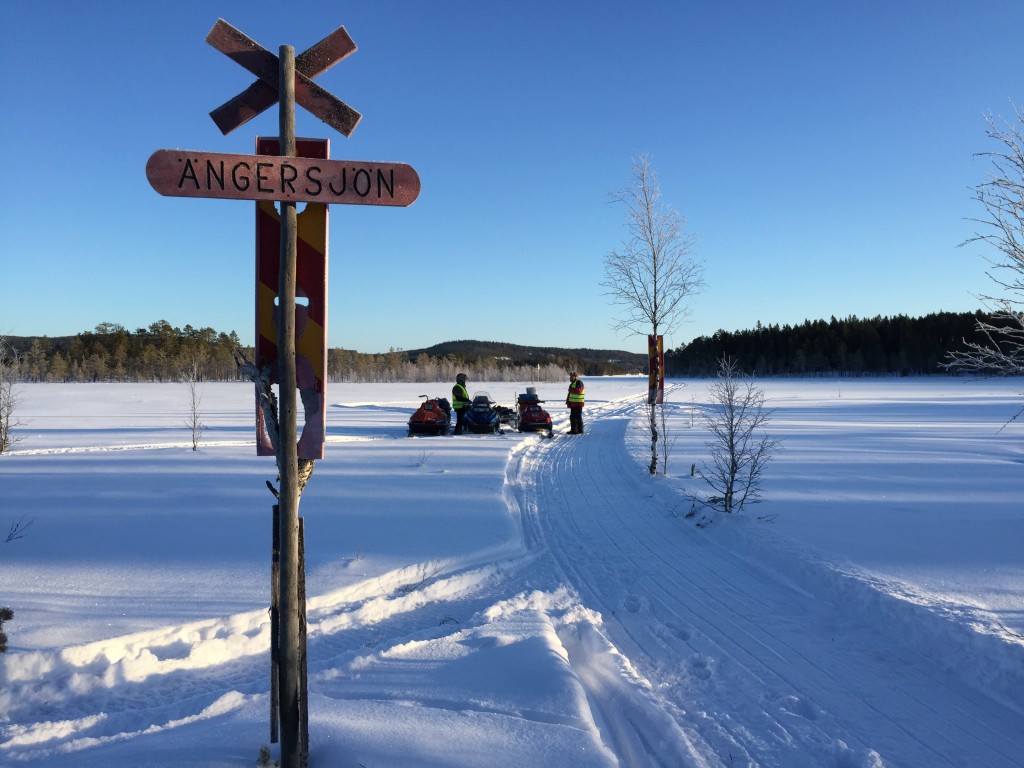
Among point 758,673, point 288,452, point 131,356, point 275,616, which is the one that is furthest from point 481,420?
point 131,356

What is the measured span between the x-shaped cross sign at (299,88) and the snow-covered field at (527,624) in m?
2.65

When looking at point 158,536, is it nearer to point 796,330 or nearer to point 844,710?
point 844,710

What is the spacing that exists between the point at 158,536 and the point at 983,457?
611 inches

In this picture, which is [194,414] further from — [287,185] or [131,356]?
[131,356]

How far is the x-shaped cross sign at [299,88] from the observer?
8.09ft

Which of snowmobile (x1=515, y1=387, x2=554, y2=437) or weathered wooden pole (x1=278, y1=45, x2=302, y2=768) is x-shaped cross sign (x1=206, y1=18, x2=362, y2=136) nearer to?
weathered wooden pole (x1=278, y1=45, x2=302, y2=768)

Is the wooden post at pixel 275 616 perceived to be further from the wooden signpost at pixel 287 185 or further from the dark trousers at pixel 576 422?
the dark trousers at pixel 576 422

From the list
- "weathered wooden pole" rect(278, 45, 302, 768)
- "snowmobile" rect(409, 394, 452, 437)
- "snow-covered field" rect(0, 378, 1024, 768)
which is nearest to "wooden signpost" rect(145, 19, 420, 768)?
"weathered wooden pole" rect(278, 45, 302, 768)

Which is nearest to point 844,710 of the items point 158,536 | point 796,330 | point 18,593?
point 18,593

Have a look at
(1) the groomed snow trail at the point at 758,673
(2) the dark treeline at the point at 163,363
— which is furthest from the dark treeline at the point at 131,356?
(1) the groomed snow trail at the point at 758,673

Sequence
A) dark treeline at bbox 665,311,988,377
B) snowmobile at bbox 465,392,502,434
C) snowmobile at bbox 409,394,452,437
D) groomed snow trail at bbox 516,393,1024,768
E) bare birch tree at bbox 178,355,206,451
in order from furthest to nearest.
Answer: dark treeline at bbox 665,311,988,377
snowmobile at bbox 465,392,502,434
snowmobile at bbox 409,394,452,437
bare birch tree at bbox 178,355,206,451
groomed snow trail at bbox 516,393,1024,768

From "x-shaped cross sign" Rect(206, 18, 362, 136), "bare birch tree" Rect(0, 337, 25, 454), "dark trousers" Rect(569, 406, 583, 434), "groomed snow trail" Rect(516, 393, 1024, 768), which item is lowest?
"groomed snow trail" Rect(516, 393, 1024, 768)

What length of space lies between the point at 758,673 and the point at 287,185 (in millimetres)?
3981

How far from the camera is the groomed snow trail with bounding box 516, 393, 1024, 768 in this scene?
324 centimetres
